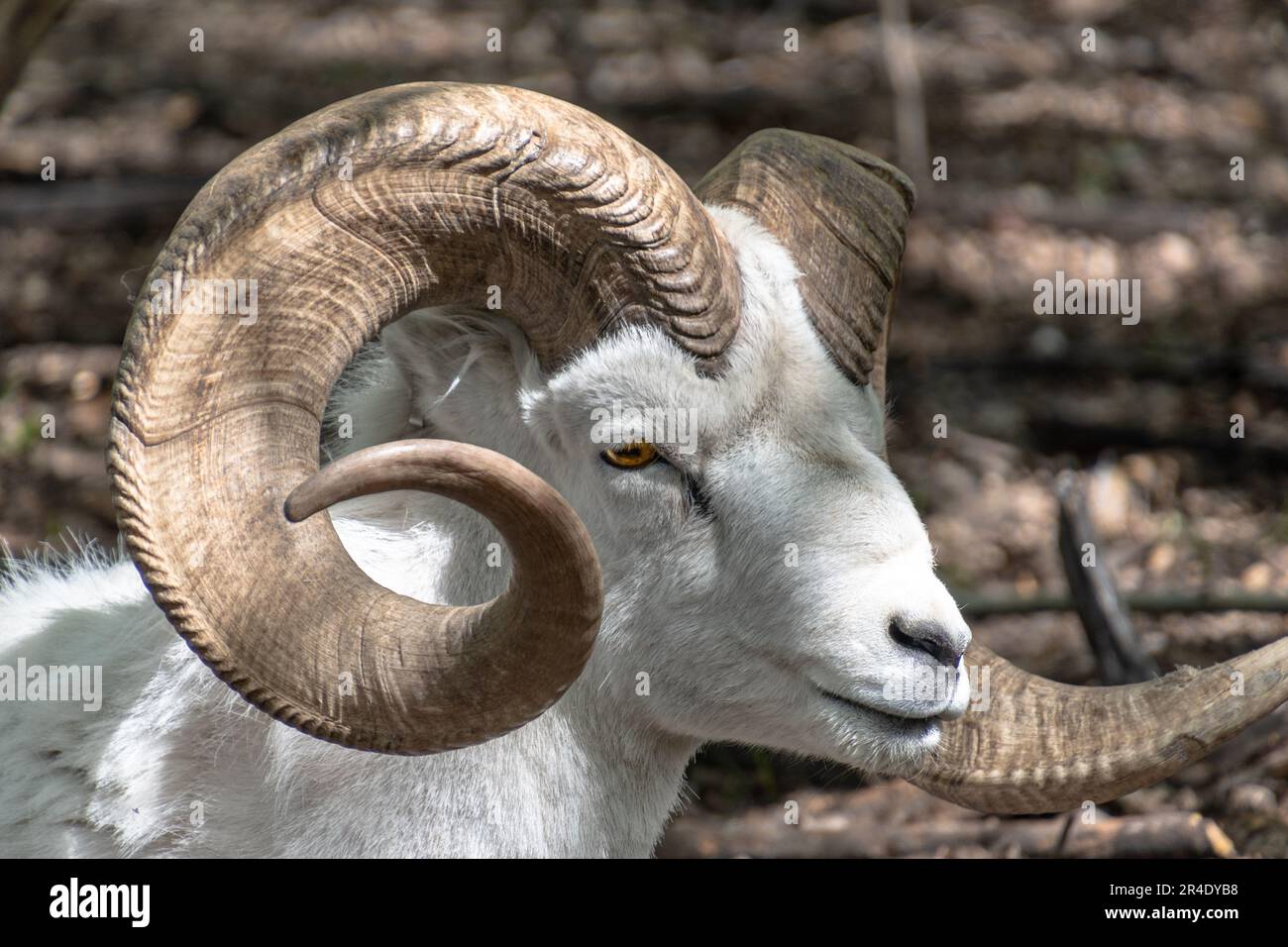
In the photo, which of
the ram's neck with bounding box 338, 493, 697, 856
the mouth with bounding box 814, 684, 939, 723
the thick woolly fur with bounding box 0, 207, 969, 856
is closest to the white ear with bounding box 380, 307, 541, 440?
the thick woolly fur with bounding box 0, 207, 969, 856

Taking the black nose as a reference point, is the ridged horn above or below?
above

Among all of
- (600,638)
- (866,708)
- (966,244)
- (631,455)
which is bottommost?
(866,708)

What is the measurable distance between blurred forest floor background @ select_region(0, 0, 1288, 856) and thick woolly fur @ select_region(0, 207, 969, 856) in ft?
7.30

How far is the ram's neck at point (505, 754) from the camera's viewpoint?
3801 millimetres

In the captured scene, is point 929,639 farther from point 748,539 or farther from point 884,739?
point 748,539

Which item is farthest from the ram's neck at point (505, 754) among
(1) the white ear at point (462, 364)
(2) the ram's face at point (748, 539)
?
(1) the white ear at point (462, 364)

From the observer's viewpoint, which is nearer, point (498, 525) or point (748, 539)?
point (498, 525)

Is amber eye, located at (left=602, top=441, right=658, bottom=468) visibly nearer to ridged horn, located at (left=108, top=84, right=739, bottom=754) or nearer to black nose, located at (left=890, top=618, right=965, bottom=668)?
ridged horn, located at (left=108, top=84, right=739, bottom=754)

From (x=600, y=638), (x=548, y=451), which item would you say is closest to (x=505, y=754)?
(x=600, y=638)

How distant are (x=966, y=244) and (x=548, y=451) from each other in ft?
26.5

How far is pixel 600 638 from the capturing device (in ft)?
12.7

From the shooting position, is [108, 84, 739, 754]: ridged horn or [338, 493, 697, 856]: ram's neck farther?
[338, 493, 697, 856]: ram's neck

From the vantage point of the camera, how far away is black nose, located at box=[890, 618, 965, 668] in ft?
11.3
